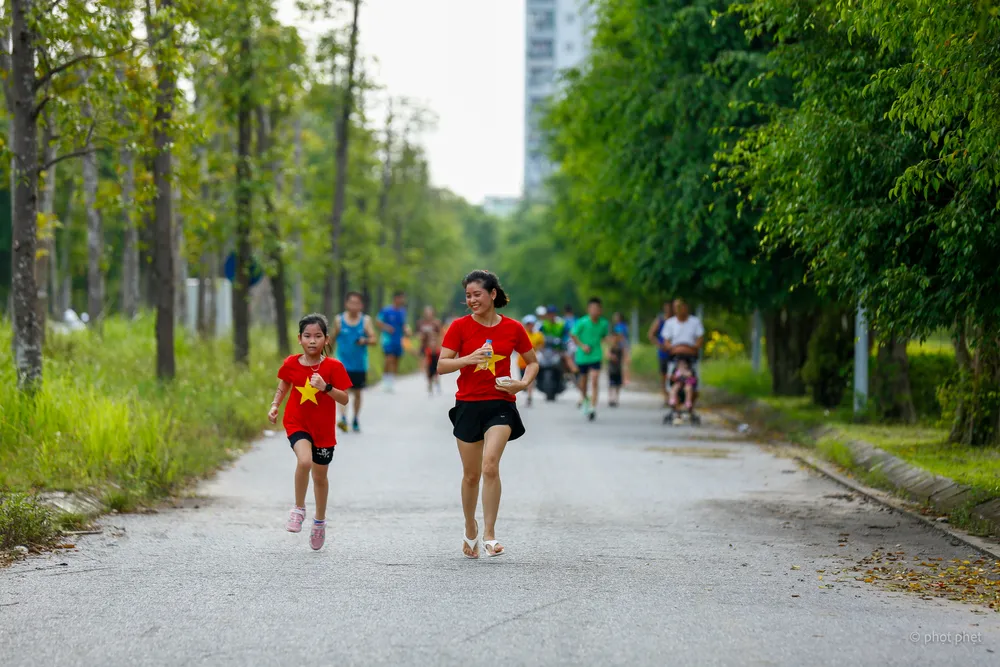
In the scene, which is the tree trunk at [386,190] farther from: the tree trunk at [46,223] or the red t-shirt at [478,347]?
the red t-shirt at [478,347]

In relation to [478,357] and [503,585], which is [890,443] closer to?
[478,357]

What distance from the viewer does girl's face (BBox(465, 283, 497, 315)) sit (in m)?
9.15

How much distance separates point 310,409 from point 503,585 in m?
2.37

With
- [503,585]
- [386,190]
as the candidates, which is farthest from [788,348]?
[386,190]

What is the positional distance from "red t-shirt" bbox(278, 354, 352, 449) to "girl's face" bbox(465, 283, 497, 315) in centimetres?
121

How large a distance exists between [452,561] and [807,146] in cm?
450

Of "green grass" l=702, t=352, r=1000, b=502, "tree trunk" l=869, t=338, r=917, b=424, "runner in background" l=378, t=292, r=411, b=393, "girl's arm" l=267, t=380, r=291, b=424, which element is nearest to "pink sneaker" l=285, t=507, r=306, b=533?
"girl's arm" l=267, t=380, r=291, b=424

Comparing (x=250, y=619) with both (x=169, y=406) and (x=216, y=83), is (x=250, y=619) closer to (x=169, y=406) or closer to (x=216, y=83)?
(x=169, y=406)

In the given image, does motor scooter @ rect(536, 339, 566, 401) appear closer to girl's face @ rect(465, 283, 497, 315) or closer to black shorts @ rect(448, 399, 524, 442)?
black shorts @ rect(448, 399, 524, 442)

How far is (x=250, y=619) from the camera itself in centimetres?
715

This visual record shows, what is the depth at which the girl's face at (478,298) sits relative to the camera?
9148 millimetres

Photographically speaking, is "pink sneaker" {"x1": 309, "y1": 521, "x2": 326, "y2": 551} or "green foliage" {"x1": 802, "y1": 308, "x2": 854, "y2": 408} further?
"green foliage" {"x1": 802, "y1": 308, "x2": 854, "y2": 408}

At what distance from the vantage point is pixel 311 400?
9.90 meters

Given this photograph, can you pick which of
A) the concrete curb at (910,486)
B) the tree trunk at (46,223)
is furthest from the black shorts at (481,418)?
the tree trunk at (46,223)
